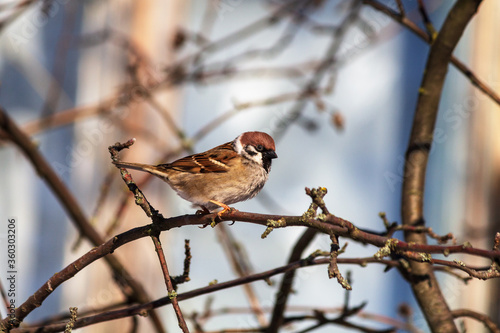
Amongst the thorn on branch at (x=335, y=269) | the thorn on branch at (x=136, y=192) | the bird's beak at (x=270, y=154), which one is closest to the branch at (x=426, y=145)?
the bird's beak at (x=270, y=154)

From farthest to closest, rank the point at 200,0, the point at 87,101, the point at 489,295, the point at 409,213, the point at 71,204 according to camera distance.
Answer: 1. the point at 200,0
2. the point at 87,101
3. the point at 489,295
4. the point at 71,204
5. the point at 409,213

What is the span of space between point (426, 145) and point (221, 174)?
73cm

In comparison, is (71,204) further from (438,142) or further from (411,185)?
(438,142)

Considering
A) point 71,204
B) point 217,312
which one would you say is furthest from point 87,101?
point 217,312

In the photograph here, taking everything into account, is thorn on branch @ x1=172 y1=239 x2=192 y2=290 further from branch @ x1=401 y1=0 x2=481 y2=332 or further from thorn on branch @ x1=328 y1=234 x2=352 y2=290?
branch @ x1=401 y1=0 x2=481 y2=332

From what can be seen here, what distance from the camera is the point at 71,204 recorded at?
7.27ft

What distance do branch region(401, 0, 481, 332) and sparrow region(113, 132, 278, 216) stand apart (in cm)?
51

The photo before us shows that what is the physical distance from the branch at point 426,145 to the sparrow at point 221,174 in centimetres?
51

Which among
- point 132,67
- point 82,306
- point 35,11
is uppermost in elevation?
point 35,11

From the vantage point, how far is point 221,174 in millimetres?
2115

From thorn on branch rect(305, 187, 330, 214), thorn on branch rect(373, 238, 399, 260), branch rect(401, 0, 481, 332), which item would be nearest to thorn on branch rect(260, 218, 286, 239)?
thorn on branch rect(305, 187, 330, 214)

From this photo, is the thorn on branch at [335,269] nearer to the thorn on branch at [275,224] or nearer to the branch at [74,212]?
the thorn on branch at [275,224]

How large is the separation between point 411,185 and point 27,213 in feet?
9.48

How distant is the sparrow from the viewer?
206 centimetres
